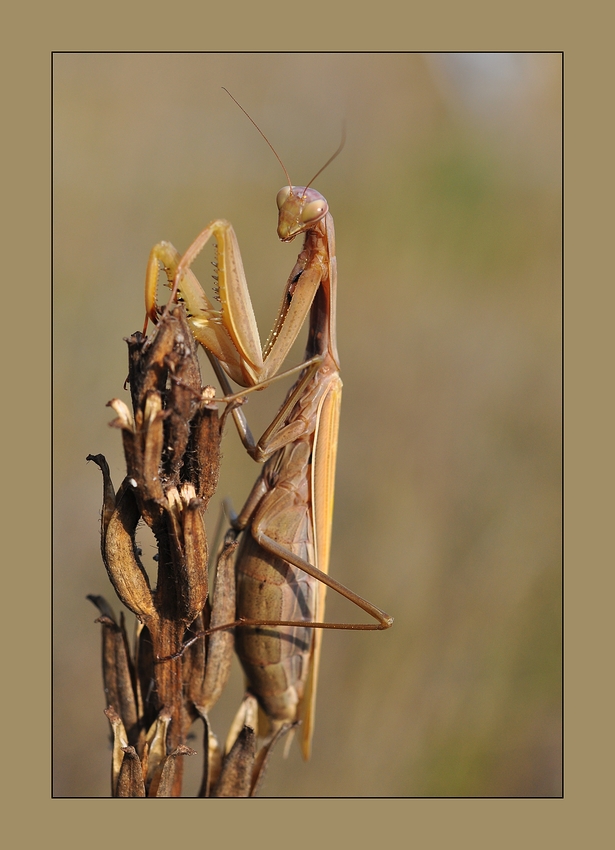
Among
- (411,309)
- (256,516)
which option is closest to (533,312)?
(411,309)

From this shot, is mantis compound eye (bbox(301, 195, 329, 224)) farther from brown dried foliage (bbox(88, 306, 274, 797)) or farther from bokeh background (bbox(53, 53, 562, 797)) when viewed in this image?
bokeh background (bbox(53, 53, 562, 797))

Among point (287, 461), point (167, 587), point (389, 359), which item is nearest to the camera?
point (167, 587)

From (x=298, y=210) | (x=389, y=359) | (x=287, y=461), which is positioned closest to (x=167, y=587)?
(x=287, y=461)

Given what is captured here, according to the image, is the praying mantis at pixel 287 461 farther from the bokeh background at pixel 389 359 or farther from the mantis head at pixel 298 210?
the bokeh background at pixel 389 359

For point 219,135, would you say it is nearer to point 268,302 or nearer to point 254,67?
point 254,67

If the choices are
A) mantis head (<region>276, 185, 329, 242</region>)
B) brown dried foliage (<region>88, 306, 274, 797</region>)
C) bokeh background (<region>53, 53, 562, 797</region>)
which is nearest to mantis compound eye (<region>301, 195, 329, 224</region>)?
mantis head (<region>276, 185, 329, 242</region>)

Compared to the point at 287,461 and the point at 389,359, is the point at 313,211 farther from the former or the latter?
the point at 389,359
